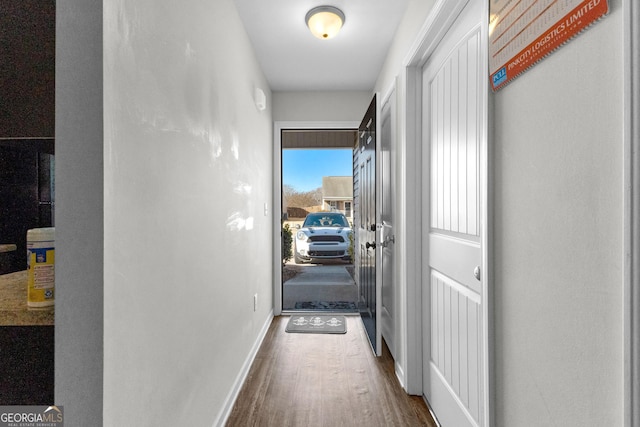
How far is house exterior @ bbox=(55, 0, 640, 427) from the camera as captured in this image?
72cm

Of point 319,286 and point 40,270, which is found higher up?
point 40,270

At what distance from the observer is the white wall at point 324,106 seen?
3.82 meters

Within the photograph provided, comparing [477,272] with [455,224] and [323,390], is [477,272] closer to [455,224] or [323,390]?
[455,224]

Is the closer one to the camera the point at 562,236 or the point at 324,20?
the point at 562,236

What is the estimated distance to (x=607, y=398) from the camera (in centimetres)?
72

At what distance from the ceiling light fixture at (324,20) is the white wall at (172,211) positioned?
0.48m

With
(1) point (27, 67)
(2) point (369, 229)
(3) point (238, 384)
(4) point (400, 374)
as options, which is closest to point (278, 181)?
(2) point (369, 229)

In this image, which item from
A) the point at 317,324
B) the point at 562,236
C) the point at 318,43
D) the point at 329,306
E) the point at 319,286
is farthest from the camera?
the point at 319,286

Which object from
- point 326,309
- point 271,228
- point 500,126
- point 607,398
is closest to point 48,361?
point 607,398

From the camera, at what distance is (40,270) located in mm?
887

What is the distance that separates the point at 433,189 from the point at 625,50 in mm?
1340

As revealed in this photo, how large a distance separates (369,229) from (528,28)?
210 cm

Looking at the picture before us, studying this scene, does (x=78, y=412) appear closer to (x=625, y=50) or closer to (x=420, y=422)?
(x=625, y=50)

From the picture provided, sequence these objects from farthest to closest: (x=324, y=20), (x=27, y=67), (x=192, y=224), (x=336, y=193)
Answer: (x=336, y=193) → (x=324, y=20) → (x=192, y=224) → (x=27, y=67)
